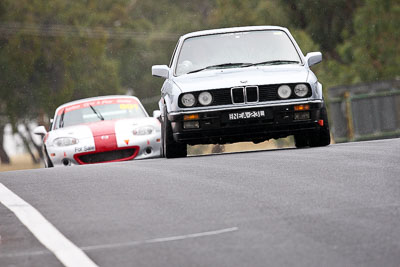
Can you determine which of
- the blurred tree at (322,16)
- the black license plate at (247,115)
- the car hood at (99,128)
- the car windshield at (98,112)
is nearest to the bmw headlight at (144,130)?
the car hood at (99,128)

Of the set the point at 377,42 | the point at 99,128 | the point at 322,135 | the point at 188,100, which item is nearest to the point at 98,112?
the point at 99,128

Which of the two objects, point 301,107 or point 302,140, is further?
point 302,140

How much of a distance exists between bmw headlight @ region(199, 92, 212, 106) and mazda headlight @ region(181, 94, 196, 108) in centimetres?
9

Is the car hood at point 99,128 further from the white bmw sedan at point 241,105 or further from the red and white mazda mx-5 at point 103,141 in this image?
the white bmw sedan at point 241,105

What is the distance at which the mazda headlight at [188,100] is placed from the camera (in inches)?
503

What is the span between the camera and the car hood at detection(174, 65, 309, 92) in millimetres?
12812

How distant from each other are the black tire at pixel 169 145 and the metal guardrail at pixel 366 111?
38.3 feet

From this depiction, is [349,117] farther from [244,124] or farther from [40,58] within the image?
[40,58]

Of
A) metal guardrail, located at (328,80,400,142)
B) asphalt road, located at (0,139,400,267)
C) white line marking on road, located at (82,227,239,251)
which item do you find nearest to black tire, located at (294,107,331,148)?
asphalt road, located at (0,139,400,267)

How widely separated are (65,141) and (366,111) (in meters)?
10.5

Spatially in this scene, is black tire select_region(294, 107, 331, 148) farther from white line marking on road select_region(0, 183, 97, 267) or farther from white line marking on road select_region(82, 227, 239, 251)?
white line marking on road select_region(82, 227, 239, 251)

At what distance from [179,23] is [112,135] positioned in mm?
51509

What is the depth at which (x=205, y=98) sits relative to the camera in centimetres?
1276

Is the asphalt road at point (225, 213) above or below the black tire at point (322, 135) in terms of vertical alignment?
above
